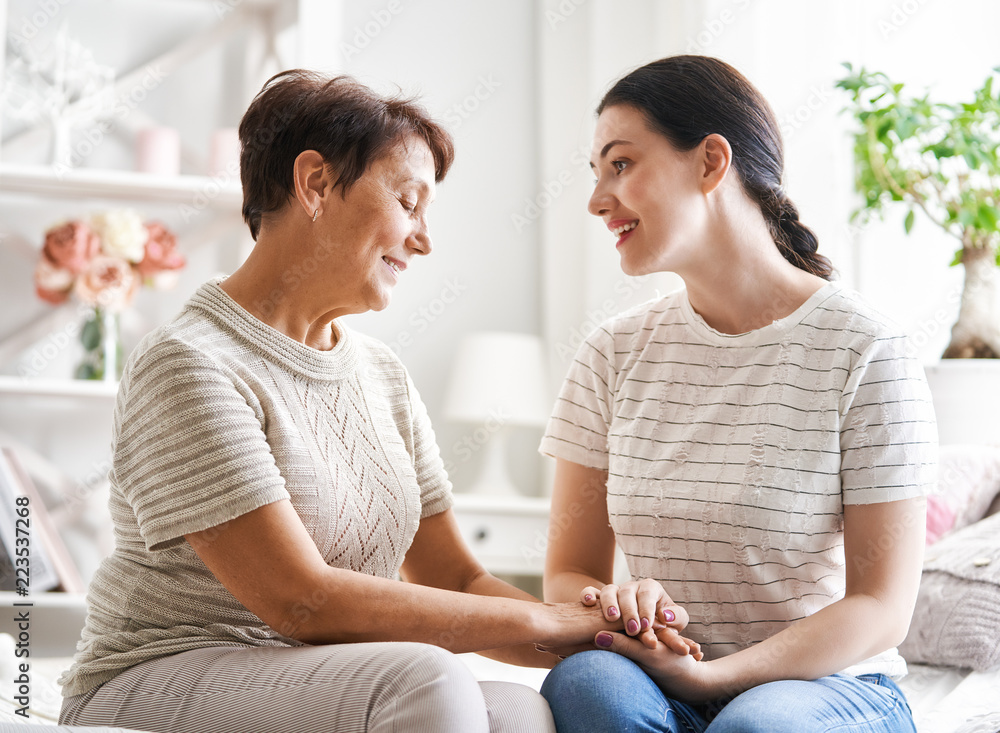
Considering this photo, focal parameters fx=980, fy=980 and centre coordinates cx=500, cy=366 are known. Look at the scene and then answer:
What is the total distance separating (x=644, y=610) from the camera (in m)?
1.17

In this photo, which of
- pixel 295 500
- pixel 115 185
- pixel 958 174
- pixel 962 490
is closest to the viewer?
pixel 295 500

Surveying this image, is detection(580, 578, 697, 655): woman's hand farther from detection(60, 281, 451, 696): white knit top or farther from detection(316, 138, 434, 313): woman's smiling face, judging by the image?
detection(316, 138, 434, 313): woman's smiling face

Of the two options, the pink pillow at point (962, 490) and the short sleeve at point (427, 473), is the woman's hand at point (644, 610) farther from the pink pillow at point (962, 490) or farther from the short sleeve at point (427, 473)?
the pink pillow at point (962, 490)

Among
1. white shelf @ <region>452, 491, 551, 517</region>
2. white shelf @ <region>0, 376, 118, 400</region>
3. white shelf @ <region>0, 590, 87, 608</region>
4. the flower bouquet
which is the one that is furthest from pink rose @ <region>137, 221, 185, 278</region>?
white shelf @ <region>452, 491, 551, 517</region>

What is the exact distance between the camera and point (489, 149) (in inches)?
124

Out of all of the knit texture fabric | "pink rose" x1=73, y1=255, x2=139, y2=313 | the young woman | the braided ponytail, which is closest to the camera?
the young woman

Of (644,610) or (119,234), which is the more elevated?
(119,234)

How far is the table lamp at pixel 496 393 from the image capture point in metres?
2.78

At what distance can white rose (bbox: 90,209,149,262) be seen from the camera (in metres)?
2.49

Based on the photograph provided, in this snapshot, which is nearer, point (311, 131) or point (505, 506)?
point (311, 131)

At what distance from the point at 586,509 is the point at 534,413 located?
4.54 feet

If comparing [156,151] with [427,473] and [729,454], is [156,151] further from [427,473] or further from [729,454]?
[729,454]

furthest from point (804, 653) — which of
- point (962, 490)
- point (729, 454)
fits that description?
point (962, 490)

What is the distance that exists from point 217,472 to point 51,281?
1.75 m
